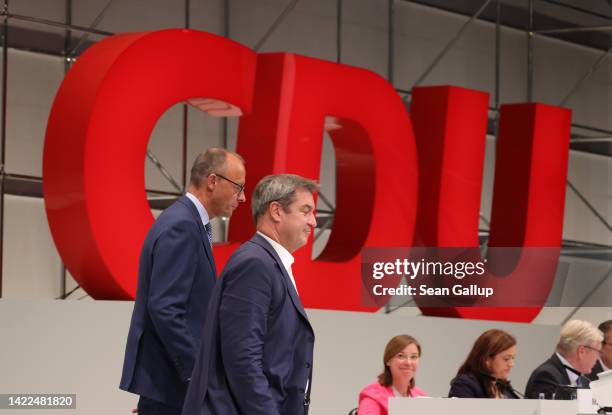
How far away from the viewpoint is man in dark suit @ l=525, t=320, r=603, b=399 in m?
5.36

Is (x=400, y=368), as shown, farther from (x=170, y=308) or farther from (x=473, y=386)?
(x=170, y=308)

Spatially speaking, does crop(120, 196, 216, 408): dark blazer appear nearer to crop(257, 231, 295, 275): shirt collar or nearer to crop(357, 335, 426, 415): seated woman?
crop(257, 231, 295, 275): shirt collar

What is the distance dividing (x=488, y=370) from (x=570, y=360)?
57 centimetres

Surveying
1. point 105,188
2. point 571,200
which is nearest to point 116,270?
point 105,188

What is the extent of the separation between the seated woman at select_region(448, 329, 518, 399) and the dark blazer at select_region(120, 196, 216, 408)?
6.32 ft

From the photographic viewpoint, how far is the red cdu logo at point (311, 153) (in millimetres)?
6621

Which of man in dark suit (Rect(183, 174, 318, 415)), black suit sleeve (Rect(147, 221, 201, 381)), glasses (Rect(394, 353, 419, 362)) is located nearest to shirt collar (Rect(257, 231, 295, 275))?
man in dark suit (Rect(183, 174, 318, 415))

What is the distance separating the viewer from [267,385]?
286cm

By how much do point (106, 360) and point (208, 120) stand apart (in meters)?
4.69

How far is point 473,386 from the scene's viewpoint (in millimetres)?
5129

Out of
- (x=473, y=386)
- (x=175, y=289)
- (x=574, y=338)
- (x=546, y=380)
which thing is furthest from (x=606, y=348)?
(x=175, y=289)

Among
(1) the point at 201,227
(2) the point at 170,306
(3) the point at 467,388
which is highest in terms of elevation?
(1) the point at 201,227

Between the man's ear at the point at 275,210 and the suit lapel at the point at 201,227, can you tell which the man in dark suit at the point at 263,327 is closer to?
the man's ear at the point at 275,210

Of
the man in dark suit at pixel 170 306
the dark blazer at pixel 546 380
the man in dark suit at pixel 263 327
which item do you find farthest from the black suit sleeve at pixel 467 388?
the man in dark suit at pixel 263 327
